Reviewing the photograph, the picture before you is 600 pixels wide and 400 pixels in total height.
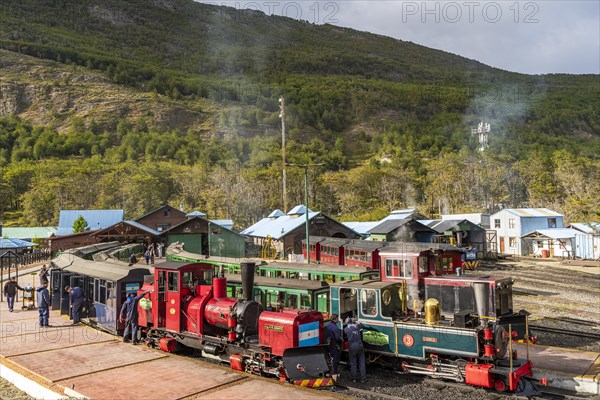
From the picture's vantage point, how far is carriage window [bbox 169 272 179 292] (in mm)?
14242

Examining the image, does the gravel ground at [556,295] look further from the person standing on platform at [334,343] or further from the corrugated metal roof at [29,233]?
the corrugated metal roof at [29,233]

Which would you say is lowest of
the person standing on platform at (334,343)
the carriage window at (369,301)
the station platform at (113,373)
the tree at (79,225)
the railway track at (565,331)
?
the railway track at (565,331)

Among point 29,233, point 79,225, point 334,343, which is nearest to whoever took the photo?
point 334,343

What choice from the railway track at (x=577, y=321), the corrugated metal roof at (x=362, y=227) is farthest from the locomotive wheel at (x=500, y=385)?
the corrugated metal roof at (x=362, y=227)

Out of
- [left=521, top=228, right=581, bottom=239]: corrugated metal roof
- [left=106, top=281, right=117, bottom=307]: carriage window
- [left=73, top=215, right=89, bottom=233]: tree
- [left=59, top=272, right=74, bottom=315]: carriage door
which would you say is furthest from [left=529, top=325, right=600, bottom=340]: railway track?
[left=73, top=215, right=89, bottom=233]: tree

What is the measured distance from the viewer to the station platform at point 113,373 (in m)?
10.7

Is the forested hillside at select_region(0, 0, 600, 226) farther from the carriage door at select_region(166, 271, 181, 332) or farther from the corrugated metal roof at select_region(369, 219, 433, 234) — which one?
the carriage door at select_region(166, 271, 181, 332)

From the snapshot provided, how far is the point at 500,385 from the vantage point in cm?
1121

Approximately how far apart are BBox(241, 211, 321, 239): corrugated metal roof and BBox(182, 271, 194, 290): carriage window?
2814 centimetres

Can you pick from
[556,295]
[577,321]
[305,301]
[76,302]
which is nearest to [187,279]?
[305,301]

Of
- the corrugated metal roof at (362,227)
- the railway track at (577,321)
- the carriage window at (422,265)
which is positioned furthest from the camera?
the corrugated metal roof at (362,227)

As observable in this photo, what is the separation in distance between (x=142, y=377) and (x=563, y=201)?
255 ft

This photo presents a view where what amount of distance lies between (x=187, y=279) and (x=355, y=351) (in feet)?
17.9

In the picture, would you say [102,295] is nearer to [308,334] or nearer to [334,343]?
[308,334]
